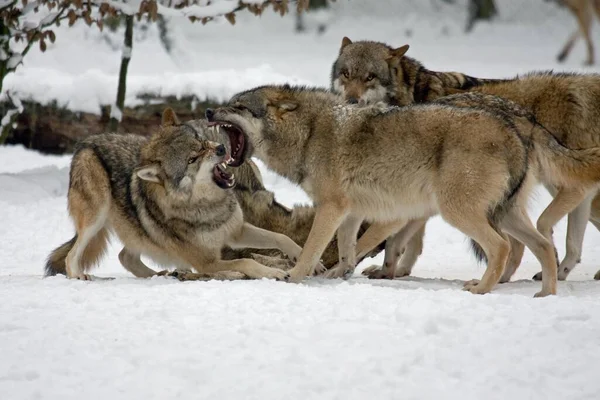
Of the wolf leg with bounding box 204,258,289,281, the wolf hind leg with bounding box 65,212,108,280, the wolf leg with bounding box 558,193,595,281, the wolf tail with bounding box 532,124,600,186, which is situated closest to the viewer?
the wolf tail with bounding box 532,124,600,186

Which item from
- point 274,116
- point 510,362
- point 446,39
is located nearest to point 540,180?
point 274,116

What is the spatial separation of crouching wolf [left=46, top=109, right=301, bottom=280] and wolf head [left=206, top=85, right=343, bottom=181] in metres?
0.18

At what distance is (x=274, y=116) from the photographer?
5742mm

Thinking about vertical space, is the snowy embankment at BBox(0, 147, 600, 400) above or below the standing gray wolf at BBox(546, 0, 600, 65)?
below

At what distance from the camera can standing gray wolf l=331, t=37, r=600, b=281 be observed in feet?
20.0

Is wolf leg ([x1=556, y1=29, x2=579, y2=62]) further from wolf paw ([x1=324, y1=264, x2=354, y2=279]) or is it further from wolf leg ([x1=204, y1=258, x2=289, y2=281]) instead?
wolf leg ([x1=204, y1=258, x2=289, y2=281])

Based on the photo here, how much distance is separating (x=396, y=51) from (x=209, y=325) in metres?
3.87

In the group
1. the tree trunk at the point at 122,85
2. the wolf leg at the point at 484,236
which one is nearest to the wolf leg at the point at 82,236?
the wolf leg at the point at 484,236

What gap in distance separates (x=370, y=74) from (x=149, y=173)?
2.31 meters

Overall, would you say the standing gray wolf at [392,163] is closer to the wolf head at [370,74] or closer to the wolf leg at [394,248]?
the wolf leg at [394,248]

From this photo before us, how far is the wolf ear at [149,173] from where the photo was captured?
18.4ft

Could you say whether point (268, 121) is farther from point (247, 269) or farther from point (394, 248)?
point (394, 248)

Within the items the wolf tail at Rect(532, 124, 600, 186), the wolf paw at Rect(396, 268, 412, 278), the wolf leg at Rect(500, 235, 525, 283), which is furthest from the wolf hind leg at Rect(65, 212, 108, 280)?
the wolf tail at Rect(532, 124, 600, 186)

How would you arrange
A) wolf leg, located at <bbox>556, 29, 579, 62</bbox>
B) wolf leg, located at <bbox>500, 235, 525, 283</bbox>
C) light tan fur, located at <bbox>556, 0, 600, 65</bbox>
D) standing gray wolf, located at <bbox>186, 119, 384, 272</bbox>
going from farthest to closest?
wolf leg, located at <bbox>556, 29, 579, 62</bbox>
light tan fur, located at <bbox>556, 0, 600, 65</bbox>
standing gray wolf, located at <bbox>186, 119, 384, 272</bbox>
wolf leg, located at <bbox>500, 235, 525, 283</bbox>
